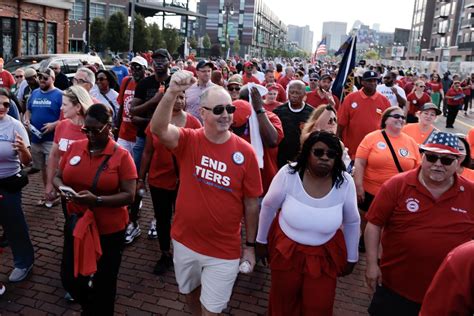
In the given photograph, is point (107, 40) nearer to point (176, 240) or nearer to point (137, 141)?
point (137, 141)

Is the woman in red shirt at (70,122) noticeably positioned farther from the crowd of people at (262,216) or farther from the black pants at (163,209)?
the black pants at (163,209)

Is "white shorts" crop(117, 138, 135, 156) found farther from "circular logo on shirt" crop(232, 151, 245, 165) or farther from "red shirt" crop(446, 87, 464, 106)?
"red shirt" crop(446, 87, 464, 106)

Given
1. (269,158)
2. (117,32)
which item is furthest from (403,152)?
(117,32)

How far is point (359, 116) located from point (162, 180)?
3295 millimetres

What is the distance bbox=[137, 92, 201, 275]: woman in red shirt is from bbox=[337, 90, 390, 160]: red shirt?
2947 mm

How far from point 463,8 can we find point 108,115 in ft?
285

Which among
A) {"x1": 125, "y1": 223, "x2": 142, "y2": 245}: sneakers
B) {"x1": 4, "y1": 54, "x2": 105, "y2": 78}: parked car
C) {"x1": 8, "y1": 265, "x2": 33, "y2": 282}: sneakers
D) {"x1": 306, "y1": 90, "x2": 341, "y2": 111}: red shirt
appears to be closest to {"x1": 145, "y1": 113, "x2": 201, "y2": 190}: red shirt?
{"x1": 125, "y1": 223, "x2": 142, "y2": 245}: sneakers

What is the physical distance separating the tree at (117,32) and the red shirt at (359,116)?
34.9 meters

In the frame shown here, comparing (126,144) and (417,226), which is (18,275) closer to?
(126,144)

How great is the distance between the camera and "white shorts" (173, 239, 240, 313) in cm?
314

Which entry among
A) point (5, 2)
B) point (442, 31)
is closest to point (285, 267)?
point (5, 2)

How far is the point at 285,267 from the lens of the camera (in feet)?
10.3

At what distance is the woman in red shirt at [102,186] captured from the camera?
3.37 meters

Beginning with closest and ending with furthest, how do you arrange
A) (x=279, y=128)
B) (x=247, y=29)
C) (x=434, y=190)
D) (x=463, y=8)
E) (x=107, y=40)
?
(x=434, y=190)
(x=279, y=128)
(x=107, y=40)
(x=463, y=8)
(x=247, y=29)
